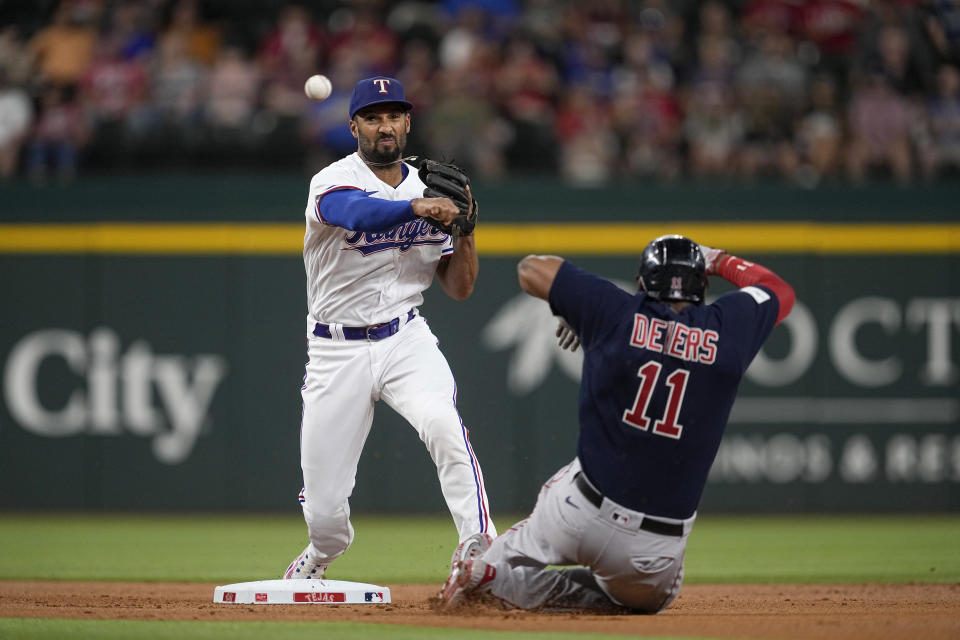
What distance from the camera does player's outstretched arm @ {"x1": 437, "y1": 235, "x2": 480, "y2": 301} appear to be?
577 cm

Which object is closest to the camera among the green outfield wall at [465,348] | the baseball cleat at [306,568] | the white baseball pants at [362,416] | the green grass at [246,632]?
the green grass at [246,632]

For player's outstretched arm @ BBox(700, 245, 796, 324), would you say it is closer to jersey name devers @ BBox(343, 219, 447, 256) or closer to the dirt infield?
the dirt infield

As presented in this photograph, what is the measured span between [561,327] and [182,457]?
6.37 meters

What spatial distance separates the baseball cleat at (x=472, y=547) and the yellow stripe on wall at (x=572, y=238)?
562 centimetres

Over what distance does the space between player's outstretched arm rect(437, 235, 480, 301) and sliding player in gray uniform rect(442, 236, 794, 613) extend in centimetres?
97

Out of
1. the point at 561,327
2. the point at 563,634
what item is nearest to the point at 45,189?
the point at 561,327

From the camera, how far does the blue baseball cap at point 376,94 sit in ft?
18.7

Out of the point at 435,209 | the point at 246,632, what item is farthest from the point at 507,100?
the point at 246,632

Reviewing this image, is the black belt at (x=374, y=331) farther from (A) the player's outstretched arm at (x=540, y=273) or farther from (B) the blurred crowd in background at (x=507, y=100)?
(B) the blurred crowd in background at (x=507, y=100)

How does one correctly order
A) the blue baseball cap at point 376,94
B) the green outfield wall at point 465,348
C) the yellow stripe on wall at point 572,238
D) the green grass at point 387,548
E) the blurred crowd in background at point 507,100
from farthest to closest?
the blurred crowd in background at point 507,100 → the yellow stripe on wall at point 572,238 → the green outfield wall at point 465,348 → the green grass at point 387,548 → the blue baseball cap at point 376,94

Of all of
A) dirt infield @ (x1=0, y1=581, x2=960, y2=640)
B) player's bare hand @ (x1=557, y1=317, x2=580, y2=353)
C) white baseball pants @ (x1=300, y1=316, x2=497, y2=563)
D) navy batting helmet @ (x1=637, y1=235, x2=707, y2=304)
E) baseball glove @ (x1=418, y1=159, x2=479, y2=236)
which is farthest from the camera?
white baseball pants @ (x1=300, y1=316, x2=497, y2=563)

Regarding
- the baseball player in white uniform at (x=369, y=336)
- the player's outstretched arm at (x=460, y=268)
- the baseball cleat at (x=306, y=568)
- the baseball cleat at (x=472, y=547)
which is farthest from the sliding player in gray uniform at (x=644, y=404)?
the baseball cleat at (x=306, y=568)

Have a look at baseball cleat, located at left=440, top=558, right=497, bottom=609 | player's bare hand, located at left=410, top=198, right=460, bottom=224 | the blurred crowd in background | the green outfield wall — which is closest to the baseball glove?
player's bare hand, located at left=410, top=198, right=460, bottom=224

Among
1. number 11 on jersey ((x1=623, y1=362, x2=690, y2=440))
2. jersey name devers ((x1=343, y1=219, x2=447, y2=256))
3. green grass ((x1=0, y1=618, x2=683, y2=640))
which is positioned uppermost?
jersey name devers ((x1=343, y1=219, x2=447, y2=256))
